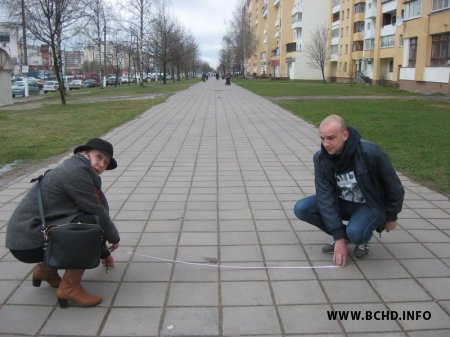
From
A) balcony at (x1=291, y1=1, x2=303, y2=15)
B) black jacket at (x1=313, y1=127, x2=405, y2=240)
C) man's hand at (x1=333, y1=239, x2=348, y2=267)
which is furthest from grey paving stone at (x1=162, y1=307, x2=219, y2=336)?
balcony at (x1=291, y1=1, x2=303, y2=15)

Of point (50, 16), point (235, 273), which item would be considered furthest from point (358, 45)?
point (235, 273)

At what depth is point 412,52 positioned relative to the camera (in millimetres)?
36219

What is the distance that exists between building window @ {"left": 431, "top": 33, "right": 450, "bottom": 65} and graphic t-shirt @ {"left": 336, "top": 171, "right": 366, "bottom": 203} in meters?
30.2

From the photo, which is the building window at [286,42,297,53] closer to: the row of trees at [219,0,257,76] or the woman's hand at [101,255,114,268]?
the row of trees at [219,0,257,76]

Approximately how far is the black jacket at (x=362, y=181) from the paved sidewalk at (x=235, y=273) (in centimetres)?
47

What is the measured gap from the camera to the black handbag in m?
3.16

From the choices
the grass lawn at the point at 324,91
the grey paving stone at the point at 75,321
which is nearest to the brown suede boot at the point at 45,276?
the grey paving stone at the point at 75,321

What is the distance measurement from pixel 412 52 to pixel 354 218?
35.7 m

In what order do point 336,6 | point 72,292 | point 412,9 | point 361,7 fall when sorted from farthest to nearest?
point 336,6
point 361,7
point 412,9
point 72,292

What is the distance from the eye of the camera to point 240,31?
104938 millimetres

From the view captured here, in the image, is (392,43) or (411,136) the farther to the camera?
(392,43)

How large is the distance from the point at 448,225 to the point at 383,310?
2.30 m

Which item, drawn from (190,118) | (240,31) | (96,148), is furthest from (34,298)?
(240,31)

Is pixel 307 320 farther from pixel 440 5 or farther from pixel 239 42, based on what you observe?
pixel 239 42
